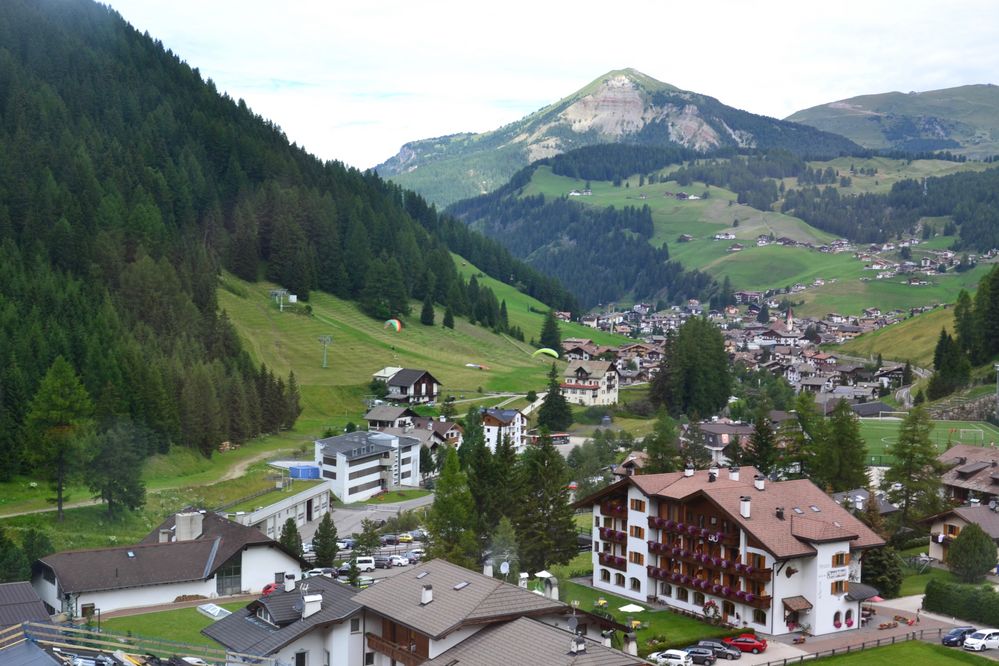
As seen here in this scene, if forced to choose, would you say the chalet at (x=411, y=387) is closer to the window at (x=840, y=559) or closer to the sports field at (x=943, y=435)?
the sports field at (x=943, y=435)

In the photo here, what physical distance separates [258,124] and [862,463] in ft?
437

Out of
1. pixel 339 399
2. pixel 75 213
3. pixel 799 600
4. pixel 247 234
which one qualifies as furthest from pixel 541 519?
pixel 247 234

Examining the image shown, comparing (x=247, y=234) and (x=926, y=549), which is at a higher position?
(x=247, y=234)

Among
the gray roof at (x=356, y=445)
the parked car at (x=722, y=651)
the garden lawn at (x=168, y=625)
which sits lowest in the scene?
the gray roof at (x=356, y=445)

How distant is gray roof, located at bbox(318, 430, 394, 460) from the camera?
89.4 m

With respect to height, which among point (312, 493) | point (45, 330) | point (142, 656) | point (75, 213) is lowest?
point (312, 493)

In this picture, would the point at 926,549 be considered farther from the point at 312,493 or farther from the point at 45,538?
the point at 45,538

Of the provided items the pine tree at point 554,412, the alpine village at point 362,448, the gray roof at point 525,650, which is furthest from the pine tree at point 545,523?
the pine tree at point 554,412

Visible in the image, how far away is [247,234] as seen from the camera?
143 metres

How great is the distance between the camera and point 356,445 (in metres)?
91.6

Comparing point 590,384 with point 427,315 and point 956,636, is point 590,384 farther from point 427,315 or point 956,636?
point 956,636

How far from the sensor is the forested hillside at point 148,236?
8444 cm

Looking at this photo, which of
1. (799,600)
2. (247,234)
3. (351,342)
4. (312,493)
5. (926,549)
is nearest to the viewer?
(799,600)

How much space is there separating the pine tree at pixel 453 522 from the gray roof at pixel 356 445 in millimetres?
32285
